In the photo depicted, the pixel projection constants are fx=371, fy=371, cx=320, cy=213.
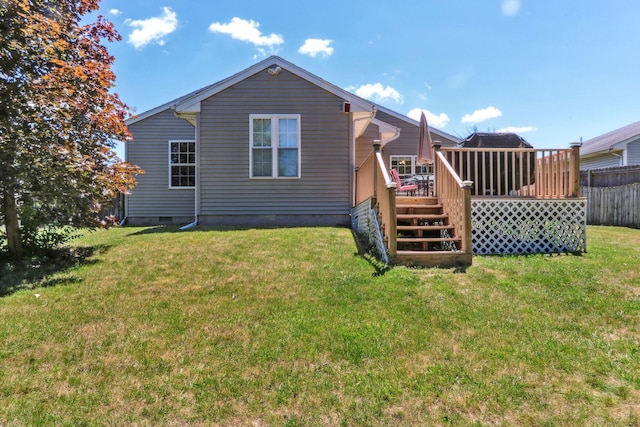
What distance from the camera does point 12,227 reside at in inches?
234

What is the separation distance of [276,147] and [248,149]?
0.74 m

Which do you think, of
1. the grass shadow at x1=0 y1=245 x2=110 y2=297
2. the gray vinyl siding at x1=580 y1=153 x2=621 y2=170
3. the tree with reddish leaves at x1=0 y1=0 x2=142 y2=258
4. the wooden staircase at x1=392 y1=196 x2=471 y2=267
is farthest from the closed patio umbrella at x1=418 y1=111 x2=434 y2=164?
the gray vinyl siding at x1=580 y1=153 x2=621 y2=170

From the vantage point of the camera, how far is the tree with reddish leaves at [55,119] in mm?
5352

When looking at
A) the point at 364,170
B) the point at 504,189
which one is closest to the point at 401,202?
the point at 364,170

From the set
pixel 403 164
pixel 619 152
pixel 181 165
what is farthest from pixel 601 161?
pixel 181 165

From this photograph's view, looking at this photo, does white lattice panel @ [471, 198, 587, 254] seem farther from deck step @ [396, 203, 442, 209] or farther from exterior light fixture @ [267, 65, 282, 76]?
exterior light fixture @ [267, 65, 282, 76]

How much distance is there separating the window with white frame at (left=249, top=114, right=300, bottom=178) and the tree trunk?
5.06 meters

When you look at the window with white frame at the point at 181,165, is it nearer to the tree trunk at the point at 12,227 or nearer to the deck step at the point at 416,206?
the tree trunk at the point at 12,227

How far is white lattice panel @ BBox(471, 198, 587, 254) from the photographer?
266 inches

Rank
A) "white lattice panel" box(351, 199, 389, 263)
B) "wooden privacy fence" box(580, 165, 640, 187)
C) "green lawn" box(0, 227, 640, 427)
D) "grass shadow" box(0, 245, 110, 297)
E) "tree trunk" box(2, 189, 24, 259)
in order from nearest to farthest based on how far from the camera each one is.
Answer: "green lawn" box(0, 227, 640, 427)
"grass shadow" box(0, 245, 110, 297)
"tree trunk" box(2, 189, 24, 259)
"white lattice panel" box(351, 199, 389, 263)
"wooden privacy fence" box(580, 165, 640, 187)

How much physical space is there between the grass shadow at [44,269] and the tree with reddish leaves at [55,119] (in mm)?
461

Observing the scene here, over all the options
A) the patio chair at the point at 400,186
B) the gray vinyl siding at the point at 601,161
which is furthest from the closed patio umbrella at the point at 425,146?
the gray vinyl siding at the point at 601,161

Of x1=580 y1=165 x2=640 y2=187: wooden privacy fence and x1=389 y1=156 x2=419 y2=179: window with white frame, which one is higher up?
x1=389 y1=156 x2=419 y2=179: window with white frame

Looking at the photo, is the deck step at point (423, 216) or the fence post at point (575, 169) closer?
the deck step at point (423, 216)
